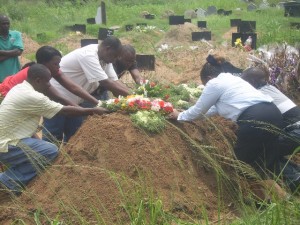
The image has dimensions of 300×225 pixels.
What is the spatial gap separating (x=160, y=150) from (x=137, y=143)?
235 mm

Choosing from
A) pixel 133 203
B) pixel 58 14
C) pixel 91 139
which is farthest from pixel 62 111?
pixel 58 14

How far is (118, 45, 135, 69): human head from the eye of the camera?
23.1 ft

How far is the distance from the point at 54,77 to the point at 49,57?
1.02ft

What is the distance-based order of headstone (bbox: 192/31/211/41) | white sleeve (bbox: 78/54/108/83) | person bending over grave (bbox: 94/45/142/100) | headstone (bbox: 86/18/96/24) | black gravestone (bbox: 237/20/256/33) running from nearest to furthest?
1. white sleeve (bbox: 78/54/108/83)
2. person bending over grave (bbox: 94/45/142/100)
3. headstone (bbox: 192/31/211/41)
4. black gravestone (bbox: 237/20/256/33)
5. headstone (bbox: 86/18/96/24)

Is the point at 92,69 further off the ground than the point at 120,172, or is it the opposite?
the point at 92,69

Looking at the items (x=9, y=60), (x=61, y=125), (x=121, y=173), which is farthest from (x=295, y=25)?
(x=121, y=173)

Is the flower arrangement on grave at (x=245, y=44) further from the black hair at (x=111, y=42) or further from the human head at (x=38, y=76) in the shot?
the human head at (x=38, y=76)

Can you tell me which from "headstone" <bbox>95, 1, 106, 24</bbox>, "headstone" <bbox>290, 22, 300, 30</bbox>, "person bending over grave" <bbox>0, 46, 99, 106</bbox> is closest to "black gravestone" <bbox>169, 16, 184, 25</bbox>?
"headstone" <bbox>95, 1, 106, 24</bbox>

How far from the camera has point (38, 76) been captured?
5496 millimetres

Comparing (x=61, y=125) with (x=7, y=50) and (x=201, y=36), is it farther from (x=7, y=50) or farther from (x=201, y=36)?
(x=201, y=36)

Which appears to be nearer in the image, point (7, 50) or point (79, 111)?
point (79, 111)

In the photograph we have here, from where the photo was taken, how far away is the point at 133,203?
4008 millimetres

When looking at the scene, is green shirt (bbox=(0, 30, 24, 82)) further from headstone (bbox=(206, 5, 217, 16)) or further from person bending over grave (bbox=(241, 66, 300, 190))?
headstone (bbox=(206, 5, 217, 16))

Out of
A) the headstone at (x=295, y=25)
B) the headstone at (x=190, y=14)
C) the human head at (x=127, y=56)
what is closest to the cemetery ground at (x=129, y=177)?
the human head at (x=127, y=56)
